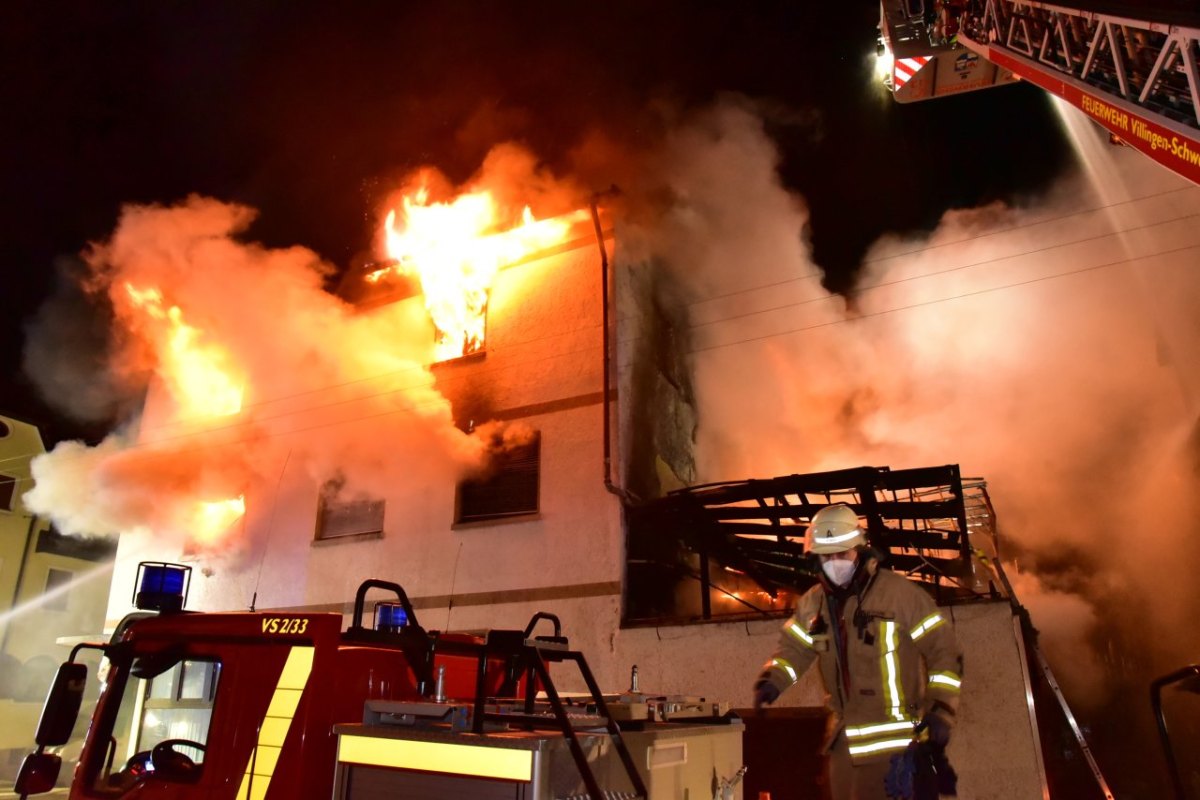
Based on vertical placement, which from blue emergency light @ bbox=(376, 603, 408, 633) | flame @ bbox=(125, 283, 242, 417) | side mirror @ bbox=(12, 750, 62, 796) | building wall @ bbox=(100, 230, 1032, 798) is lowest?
side mirror @ bbox=(12, 750, 62, 796)

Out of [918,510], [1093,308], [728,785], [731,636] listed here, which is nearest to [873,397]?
[1093,308]

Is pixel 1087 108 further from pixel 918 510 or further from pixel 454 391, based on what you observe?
pixel 454 391

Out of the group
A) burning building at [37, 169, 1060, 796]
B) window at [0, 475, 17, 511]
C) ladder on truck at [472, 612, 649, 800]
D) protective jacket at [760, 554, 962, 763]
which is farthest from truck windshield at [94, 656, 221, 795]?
window at [0, 475, 17, 511]

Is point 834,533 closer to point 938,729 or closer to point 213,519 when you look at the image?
A: point 938,729

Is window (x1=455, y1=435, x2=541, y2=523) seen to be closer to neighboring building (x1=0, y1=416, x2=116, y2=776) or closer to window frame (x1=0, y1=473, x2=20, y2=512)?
neighboring building (x1=0, y1=416, x2=116, y2=776)

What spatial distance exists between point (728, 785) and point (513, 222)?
31.5 feet

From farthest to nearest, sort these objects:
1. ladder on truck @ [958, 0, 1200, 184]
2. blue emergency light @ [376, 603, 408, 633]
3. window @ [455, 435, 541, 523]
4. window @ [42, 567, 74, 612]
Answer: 1. window @ [42, 567, 74, 612]
2. window @ [455, 435, 541, 523]
3. blue emergency light @ [376, 603, 408, 633]
4. ladder on truck @ [958, 0, 1200, 184]

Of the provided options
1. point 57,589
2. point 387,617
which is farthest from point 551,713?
point 57,589

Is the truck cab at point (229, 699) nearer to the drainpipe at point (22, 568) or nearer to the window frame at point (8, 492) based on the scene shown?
the drainpipe at point (22, 568)

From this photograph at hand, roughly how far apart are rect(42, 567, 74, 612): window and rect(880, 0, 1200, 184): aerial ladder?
29881mm

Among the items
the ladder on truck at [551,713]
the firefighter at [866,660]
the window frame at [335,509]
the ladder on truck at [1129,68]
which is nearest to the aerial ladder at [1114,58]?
the ladder on truck at [1129,68]

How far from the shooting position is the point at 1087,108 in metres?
5.50

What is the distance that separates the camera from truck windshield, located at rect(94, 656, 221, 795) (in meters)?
3.67

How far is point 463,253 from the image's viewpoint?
12.2 m
